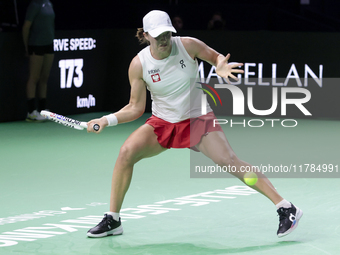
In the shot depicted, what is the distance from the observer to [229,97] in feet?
42.1

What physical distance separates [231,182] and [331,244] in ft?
7.89

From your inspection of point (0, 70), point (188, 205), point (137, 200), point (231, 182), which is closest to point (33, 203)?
point (137, 200)

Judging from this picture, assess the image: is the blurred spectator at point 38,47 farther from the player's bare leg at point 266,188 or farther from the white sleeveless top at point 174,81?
the player's bare leg at point 266,188

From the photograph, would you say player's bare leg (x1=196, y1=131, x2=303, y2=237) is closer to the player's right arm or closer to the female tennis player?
the female tennis player

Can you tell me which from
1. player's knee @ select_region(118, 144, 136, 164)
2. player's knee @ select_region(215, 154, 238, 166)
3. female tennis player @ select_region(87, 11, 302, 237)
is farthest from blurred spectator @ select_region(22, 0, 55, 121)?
player's knee @ select_region(215, 154, 238, 166)

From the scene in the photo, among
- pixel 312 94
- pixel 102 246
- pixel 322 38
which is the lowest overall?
pixel 102 246

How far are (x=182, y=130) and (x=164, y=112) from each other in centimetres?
21

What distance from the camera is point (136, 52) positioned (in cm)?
1313

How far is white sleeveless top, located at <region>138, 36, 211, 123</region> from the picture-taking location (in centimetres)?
533

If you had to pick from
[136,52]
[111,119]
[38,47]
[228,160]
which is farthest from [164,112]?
[136,52]

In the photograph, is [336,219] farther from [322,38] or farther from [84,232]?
[322,38]

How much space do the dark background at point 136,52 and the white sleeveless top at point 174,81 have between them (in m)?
6.77

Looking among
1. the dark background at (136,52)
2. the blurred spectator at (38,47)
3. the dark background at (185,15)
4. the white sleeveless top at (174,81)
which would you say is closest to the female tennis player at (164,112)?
the white sleeveless top at (174,81)

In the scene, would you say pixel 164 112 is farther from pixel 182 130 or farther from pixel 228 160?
pixel 228 160
